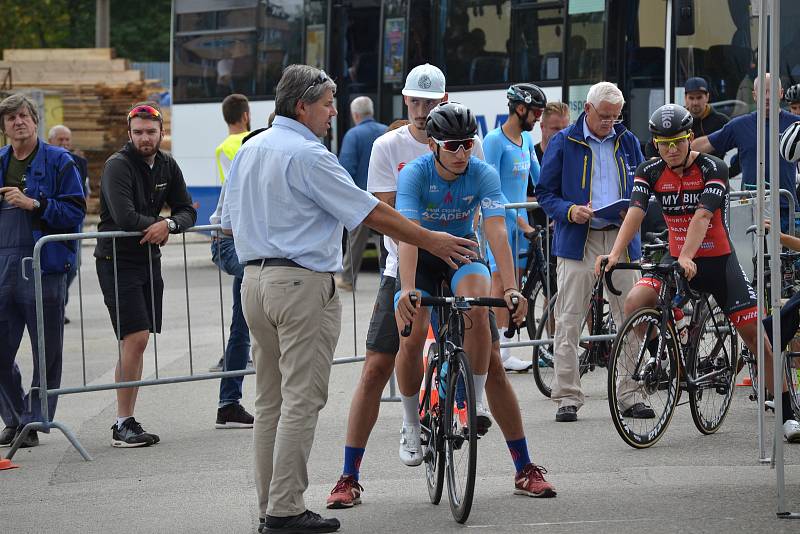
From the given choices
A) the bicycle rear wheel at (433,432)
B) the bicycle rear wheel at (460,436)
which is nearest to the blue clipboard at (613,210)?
the bicycle rear wheel at (433,432)

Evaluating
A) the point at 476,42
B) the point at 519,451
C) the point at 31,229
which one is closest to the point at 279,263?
the point at 519,451

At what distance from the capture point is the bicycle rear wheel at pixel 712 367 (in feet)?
26.3

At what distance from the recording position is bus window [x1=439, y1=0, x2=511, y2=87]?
17.0 metres

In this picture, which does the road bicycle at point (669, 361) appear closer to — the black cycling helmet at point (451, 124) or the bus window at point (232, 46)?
the black cycling helmet at point (451, 124)

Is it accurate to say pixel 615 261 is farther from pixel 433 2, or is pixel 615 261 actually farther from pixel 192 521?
pixel 433 2

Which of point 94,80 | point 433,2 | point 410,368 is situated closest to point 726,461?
point 410,368

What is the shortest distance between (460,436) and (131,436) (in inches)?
121

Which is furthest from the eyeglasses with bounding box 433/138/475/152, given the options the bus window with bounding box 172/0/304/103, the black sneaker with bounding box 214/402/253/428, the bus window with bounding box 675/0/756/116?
→ the bus window with bounding box 172/0/304/103

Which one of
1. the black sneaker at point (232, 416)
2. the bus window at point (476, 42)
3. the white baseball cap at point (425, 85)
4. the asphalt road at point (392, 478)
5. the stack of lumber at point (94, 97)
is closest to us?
the asphalt road at point (392, 478)

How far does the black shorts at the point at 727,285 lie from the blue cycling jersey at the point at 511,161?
2203mm

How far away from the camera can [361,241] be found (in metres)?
15.3

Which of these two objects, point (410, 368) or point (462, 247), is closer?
point (462, 247)

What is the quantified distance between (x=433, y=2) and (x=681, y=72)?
3988mm

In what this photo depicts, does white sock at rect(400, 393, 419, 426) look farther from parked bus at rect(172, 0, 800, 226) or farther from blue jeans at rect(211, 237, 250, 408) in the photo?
parked bus at rect(172, 0, 800, 226)
